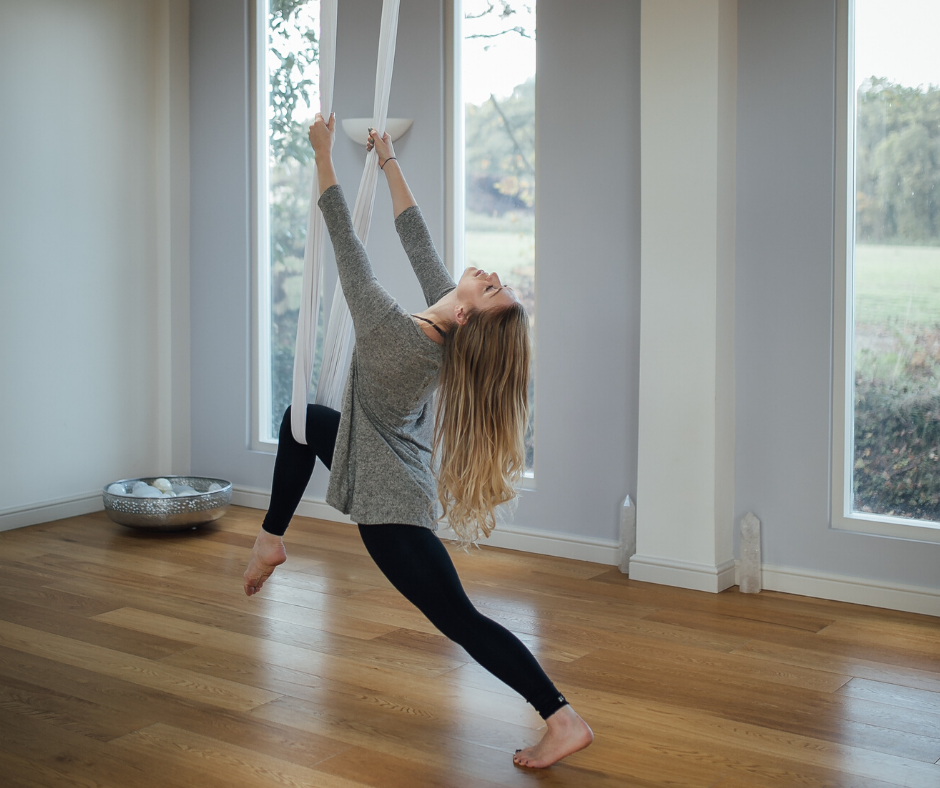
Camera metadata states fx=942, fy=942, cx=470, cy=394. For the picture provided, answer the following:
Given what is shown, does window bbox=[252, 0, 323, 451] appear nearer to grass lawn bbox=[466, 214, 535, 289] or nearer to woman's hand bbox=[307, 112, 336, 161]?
grass lawn bbox=[466, 214, 535, 289]

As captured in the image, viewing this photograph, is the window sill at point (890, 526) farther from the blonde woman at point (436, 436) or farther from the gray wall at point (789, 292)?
the blonde woman at point (436, 436)

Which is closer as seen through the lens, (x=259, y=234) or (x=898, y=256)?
(x=898, y=256)

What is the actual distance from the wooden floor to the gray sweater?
523mm

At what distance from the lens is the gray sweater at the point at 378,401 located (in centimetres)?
198

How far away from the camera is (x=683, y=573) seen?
3.20m

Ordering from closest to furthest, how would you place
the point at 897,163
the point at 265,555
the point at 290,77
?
the point at 265,555 → the point at 897,163 → the point at 290,77

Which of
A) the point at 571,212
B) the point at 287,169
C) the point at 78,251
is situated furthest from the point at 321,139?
the point at 78,251

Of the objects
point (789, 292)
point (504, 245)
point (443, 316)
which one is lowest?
point (443, 316)

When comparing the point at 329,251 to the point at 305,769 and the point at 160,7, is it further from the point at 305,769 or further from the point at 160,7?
the point at 305,769

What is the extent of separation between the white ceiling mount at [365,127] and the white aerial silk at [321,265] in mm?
1477

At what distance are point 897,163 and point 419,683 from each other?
83.7 inches

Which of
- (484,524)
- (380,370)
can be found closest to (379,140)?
(380,370)

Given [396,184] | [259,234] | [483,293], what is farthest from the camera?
[259,234]

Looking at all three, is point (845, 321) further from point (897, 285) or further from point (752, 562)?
point (752, 562)
